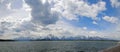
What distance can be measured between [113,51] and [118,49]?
1.83 ft

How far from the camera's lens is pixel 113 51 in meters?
27.6

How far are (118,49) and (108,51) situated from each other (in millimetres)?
1060

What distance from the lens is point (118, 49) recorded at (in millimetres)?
27500

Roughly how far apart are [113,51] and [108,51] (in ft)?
1.72

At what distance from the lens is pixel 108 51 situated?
27.8 metres
